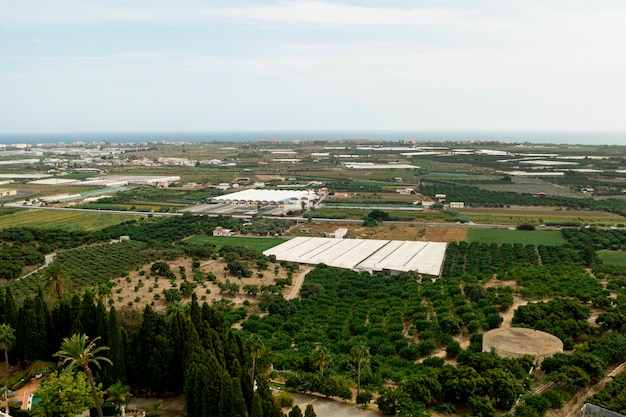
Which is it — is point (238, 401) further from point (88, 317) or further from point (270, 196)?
point (270, 196)

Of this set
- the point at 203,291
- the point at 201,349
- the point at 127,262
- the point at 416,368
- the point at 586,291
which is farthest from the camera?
the point at 127,262

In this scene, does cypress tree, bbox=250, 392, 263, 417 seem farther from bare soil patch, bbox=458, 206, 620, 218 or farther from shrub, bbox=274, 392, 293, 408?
bare soil patch, bbox=458, 206, 620, 218

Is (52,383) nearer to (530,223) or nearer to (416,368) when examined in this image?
(416,368)

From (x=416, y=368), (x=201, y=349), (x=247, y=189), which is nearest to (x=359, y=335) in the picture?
(x=416, y=368)

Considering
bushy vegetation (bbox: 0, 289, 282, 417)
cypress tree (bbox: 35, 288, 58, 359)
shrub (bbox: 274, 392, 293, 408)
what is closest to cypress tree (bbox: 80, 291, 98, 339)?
bushy vegetation (bbox: 0, 289, 282, 417)

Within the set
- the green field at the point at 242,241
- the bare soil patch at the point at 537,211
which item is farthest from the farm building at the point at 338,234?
the bare soil patch at the point at 537,211
